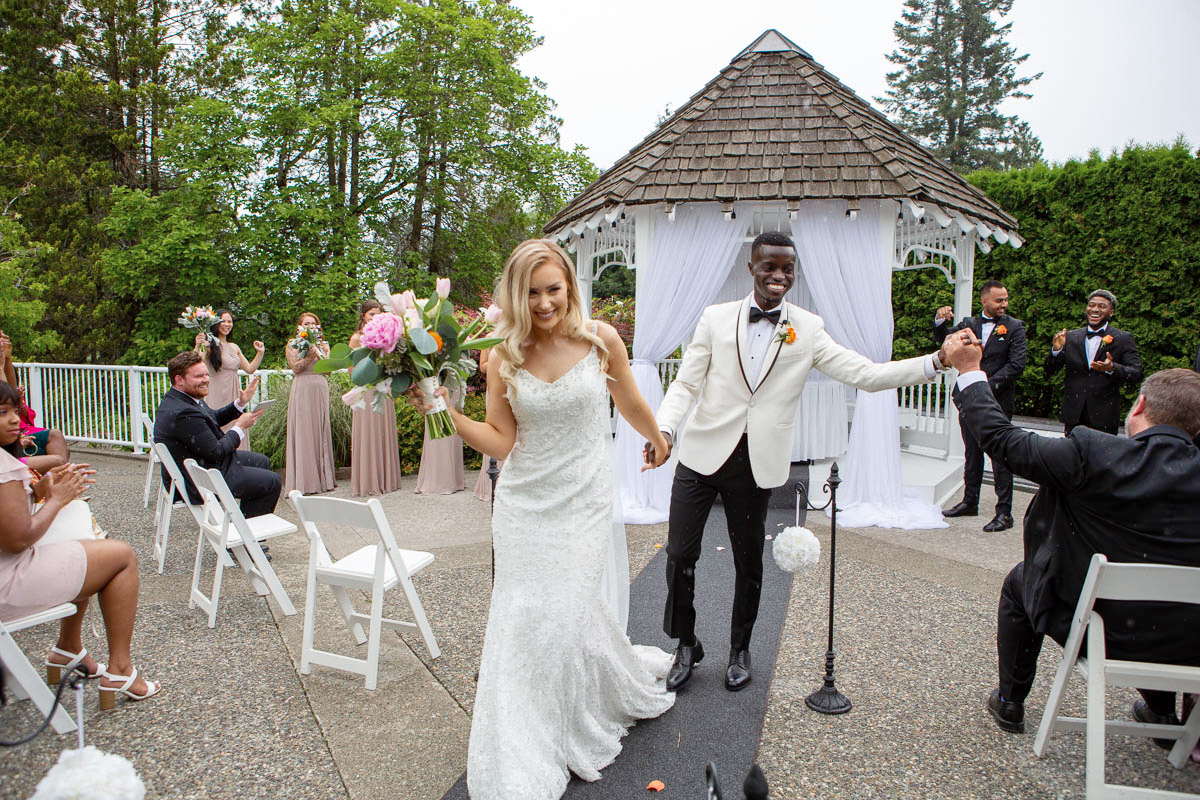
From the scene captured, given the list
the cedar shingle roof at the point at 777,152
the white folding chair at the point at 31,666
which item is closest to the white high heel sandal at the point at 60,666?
the white folding chair at the point at 31,666

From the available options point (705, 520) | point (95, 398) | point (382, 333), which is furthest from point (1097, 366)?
point (95, 398)

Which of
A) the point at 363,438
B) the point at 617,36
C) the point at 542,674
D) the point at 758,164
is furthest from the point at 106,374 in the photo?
the point at 617,36

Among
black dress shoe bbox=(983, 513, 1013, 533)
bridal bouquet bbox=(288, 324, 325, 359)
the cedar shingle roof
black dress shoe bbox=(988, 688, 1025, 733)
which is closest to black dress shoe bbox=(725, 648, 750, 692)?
black dress shoe bbox=(988, 688, 1025, 733)

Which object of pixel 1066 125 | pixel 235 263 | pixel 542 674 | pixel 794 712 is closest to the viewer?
pixel 542 674

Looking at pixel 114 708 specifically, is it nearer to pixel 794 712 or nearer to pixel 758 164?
pixel 794 712

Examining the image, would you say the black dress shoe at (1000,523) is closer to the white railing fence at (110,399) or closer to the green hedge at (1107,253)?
the white railing fence at (110,399)

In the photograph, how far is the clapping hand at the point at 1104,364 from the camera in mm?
6898

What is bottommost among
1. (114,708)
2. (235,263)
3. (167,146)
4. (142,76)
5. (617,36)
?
(114,708)

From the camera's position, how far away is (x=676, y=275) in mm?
7859

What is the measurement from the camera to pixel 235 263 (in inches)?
666

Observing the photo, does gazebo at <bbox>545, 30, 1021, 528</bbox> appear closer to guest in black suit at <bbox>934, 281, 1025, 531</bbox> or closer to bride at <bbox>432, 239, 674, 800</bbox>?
guest in black suit at <bbox>934, 281, 1025, 531</bbox>

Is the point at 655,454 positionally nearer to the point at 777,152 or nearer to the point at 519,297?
the point at 519,297

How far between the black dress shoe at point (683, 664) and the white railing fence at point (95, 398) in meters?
9.60

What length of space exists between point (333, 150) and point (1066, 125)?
31175mm
